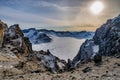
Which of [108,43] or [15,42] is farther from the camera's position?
[15,42]

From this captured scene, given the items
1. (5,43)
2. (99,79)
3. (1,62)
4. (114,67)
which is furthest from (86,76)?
(5,43)

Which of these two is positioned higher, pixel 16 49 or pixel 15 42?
pixel 15 42

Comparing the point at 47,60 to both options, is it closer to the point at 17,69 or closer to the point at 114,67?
the point at 17,69

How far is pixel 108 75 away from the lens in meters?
22.9

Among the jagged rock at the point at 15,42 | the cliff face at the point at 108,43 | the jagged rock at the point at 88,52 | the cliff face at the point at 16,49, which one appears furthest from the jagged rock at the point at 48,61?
the cliff face at the point at 108,43

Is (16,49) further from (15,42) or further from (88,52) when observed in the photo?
(88,52)

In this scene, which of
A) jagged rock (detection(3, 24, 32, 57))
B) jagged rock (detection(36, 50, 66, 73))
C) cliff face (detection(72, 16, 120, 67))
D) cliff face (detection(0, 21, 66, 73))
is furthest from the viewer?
jagged rock (detection(36, 50, 66, 73))

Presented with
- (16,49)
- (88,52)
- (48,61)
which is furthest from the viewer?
(88,52)

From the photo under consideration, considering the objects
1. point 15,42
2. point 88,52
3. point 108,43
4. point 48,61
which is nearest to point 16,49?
point 15,42

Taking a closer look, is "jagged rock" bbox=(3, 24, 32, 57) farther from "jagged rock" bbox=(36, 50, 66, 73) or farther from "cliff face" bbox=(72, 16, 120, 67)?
"cliff face" bbox=(72, 16, 120, 67)

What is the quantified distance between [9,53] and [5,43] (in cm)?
674

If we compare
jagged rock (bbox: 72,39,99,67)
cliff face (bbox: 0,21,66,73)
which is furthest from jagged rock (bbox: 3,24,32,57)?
jagged rock (bbox: 72,39,99,67)

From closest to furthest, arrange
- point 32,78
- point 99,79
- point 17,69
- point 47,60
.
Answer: point 99,79 < point 32,78 < point 17,69 < point 47,60

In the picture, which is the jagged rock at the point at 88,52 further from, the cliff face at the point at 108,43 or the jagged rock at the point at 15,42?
the jagged rock at the point at 15,42
